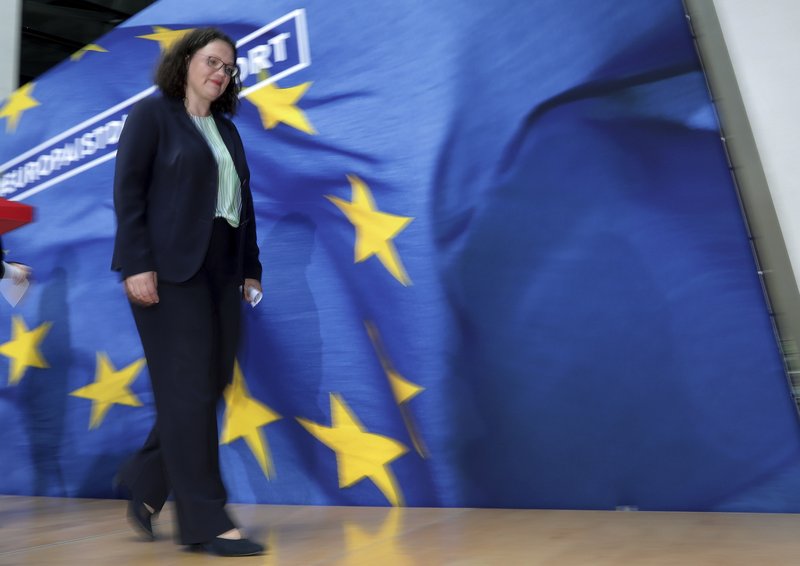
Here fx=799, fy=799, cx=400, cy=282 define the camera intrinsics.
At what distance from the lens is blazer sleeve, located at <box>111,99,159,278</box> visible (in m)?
1.47

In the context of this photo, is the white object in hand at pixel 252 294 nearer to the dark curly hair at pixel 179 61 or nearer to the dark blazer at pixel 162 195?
the dark blazer at pixel 162 195

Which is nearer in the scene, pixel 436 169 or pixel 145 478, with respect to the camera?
pixel 145 478

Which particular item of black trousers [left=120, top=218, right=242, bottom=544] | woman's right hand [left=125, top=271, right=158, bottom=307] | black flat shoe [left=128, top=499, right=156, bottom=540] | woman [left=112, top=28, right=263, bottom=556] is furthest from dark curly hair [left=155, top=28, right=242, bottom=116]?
black flat shoe [left=128, top=499, right=156, bottom=540]

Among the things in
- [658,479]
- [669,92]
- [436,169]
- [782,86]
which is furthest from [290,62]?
[658,479]

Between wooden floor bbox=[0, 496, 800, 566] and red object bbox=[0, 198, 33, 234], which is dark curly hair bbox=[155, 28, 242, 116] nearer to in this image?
red object bbox=[0, 198, 33, 234]

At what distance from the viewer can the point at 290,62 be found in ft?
7.26

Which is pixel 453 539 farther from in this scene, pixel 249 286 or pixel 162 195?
pixel 162 195

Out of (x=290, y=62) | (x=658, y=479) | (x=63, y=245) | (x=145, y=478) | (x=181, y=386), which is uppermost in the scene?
(x=290, y=62)

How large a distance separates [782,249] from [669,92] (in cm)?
37

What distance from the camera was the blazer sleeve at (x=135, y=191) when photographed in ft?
4.84

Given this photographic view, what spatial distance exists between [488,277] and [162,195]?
28.2 inches

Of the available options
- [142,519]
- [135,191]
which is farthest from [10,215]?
[142,519]

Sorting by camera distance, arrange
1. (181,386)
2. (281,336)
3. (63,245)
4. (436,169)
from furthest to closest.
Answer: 1. (63,245)
2. (281,336)
3. (436,169)
4. (181,386)

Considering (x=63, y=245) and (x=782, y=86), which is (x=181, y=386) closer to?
(x=782, y=86)
